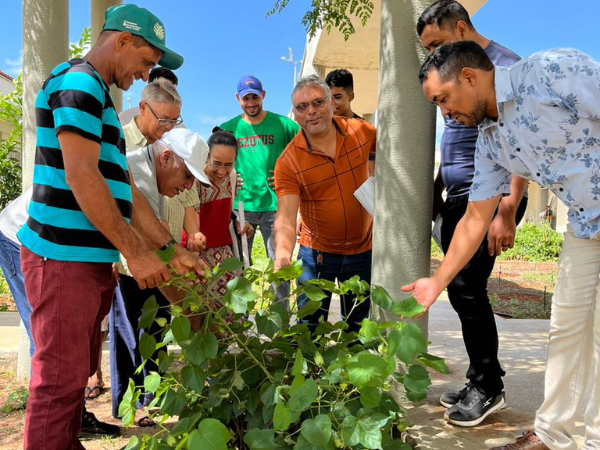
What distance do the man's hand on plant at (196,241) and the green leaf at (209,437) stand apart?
1.99 meters

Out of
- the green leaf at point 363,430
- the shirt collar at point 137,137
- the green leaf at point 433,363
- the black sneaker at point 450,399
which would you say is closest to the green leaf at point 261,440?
the green leaf at point 363,430

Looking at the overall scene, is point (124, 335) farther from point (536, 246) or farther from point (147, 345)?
point (536, 246)

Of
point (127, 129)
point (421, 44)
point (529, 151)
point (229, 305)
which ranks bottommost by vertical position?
point (229, 305)

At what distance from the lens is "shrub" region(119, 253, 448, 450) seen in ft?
5.48

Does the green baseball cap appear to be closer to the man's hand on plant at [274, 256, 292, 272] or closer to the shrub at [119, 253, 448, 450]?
the shrub at [119, 253, 448, 450]

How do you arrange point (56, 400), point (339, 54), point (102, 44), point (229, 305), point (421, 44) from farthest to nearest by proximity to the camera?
point (339, 54) → point (421, 44) → point (102, 44) → point (56, 400) → point (229, 305)

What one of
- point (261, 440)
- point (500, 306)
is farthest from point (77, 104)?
point (500, 306)

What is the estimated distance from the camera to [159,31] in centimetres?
221

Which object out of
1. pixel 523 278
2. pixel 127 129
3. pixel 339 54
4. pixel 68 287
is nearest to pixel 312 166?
pixel 127 129

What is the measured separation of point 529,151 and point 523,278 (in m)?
9.01

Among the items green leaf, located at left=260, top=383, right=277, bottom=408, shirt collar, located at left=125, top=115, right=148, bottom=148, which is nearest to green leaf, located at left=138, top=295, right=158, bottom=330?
green leaf, located at left=260, top=383, right=277, bottom=408

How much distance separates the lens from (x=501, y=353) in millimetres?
4078

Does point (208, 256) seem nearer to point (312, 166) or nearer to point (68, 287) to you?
point (312, 166)

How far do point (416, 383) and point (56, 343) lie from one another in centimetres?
129
